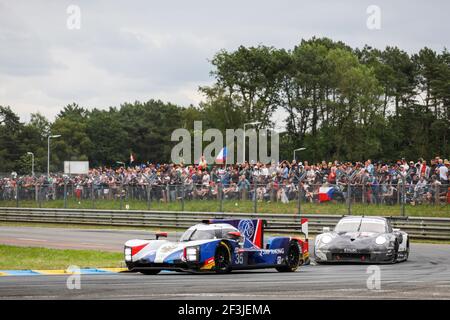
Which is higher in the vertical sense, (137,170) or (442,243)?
(137,170)

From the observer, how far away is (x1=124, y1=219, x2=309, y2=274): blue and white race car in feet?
54.0

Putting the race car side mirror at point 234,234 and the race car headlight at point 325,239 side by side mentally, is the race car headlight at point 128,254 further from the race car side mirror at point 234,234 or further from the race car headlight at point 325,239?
the race car headlight at point 325,239

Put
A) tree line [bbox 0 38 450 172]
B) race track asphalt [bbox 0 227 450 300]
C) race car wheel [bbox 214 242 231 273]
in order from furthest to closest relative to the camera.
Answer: tree line [bbox 0 38 450 172] < race car wheel [bbox 214 242 231 273] < race track asphalt [bbox 0 227 450 300]

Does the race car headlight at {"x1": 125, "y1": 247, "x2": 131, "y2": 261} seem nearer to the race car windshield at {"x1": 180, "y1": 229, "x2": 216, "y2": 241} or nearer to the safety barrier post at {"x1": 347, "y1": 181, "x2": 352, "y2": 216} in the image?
the race car windshield at {"x1": 180, "y1": 229, "x2": 216, "y2": 241}

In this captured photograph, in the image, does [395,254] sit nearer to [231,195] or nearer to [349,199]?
[349,199]

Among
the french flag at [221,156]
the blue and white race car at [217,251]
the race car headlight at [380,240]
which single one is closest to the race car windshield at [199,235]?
the blue and white race car at [217,251]

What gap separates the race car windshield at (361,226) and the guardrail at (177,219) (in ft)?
4.91

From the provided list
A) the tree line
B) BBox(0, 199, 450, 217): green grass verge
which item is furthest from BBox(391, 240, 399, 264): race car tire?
the tree line

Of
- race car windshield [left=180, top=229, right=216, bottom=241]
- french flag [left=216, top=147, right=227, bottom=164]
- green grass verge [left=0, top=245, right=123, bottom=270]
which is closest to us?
race car windshield [left=180, top=229, right=216, bottom=241]

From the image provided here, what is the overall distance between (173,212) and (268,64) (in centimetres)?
5601

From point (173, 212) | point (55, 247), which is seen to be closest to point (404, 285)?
point (55, 247)

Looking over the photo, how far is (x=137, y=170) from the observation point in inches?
1619

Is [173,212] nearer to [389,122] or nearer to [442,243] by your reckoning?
[442,243]

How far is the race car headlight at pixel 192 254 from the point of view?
53.8 feet
